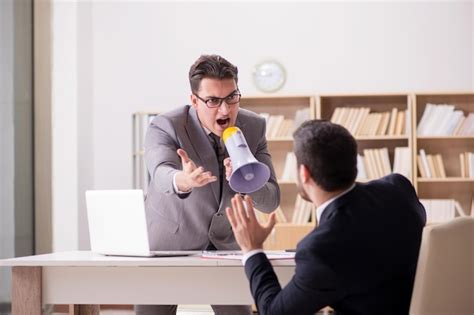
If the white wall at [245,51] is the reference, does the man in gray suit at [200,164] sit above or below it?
below

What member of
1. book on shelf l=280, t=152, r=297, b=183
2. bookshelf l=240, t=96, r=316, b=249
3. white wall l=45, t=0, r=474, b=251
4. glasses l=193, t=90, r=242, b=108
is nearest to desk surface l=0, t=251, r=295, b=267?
glasses l=193, t=90, r=242, b=108

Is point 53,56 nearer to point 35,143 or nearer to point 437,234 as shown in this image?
point 35,143

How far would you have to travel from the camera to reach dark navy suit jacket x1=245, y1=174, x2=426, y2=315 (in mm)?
1773

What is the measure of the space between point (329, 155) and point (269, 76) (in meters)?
4.92

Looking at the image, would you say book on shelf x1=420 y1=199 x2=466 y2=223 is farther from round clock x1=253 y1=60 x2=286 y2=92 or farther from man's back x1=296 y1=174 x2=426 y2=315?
man's back x1=296 y1=174 x2=426 y2=315

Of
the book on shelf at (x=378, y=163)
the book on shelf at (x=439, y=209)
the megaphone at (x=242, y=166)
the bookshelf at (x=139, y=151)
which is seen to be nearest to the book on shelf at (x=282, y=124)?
the book on shelf at (x=378, y=163)

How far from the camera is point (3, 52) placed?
19.5 feet

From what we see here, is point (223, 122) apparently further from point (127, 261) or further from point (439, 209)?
point (439, 209)

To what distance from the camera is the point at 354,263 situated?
1790 millimetres

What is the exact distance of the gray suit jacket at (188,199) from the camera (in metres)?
2.79

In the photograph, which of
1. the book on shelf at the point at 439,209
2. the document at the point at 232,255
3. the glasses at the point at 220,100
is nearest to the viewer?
the document at the point at 232,255

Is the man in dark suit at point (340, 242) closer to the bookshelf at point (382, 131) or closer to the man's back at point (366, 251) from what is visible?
the man's back at point (366, 251)

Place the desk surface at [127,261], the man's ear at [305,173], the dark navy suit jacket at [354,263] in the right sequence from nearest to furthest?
the dark navy suit jacket at [354,263]
the man's ear at [305,173]
the desk surface at [127,261]

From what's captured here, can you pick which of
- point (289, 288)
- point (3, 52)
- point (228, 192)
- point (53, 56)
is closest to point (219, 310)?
point (228, 192)
